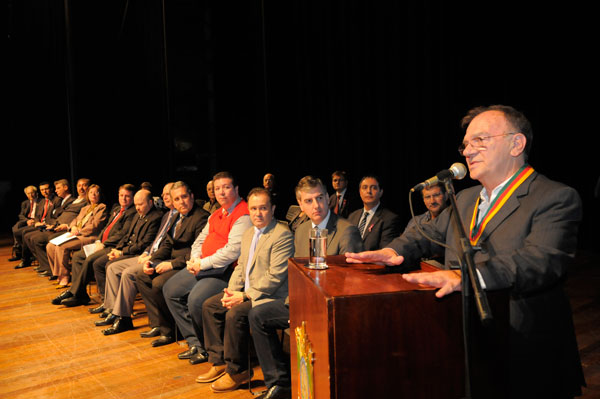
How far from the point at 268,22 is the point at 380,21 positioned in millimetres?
3033

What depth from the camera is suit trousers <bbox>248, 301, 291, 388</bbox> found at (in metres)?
2.84

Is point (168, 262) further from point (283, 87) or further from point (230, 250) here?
point (283, 87)

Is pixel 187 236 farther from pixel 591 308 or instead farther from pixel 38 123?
pixel 38 123

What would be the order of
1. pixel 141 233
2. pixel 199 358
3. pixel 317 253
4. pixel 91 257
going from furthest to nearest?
pixel 91 257
pixel 141 233
pixel 199 358
pixel 317 253

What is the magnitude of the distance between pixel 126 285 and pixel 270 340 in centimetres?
215

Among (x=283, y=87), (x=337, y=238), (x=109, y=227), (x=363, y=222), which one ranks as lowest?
(x=109, y=227)

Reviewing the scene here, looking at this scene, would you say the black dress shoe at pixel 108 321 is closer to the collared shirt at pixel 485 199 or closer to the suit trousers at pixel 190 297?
the suit trousers at pixel 190 297

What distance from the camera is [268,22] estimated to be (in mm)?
9023

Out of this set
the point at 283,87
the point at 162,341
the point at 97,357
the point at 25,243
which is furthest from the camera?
the point at 283,87

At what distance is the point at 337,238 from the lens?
9.30 ft

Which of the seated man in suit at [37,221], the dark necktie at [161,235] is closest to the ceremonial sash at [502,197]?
the dark necktie at [161,235]

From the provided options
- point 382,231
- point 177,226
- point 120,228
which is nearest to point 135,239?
point 120,228

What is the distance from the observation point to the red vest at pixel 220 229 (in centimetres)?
384

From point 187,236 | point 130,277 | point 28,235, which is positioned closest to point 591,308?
point 187,236
